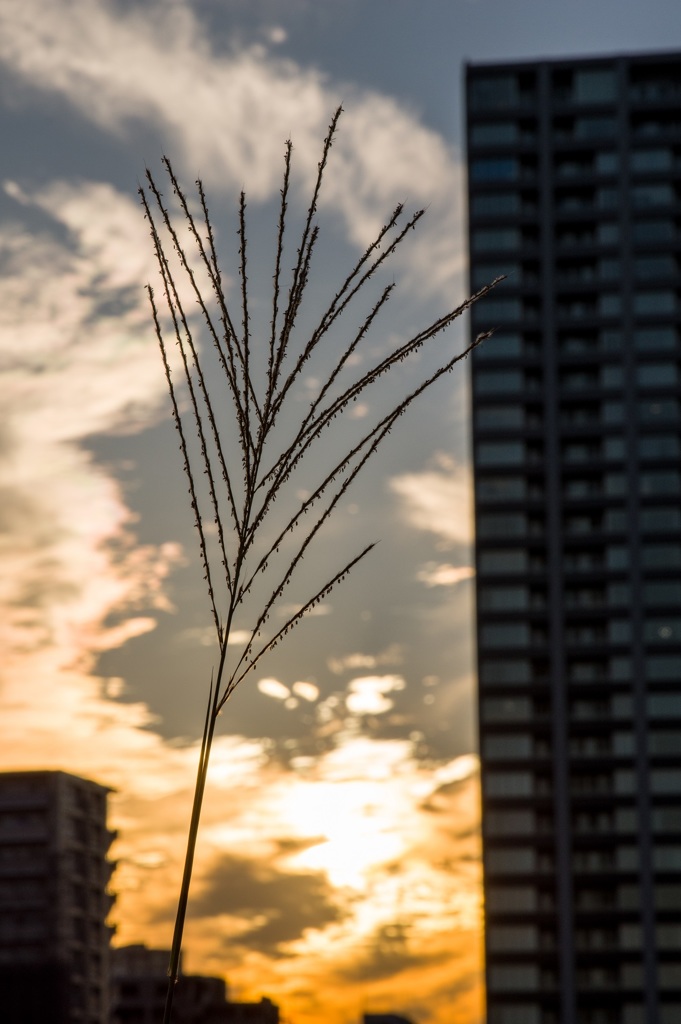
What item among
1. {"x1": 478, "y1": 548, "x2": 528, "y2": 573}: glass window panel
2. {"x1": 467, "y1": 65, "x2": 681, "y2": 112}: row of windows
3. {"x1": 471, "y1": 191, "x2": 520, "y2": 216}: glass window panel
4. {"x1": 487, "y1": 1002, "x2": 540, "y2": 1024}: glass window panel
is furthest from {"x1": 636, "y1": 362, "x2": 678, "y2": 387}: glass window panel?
{"x1": 487, "y1": 1002, "x2": 540, "y2": 1024}: glass window panel

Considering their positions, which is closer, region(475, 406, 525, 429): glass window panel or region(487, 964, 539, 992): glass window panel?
region(487, 964, 539, 992): glass window panel

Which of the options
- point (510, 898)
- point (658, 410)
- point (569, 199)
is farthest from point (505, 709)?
point (569, 199)

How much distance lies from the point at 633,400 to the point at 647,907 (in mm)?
33982

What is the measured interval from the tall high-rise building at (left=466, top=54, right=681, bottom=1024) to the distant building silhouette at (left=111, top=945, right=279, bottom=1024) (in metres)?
23.3

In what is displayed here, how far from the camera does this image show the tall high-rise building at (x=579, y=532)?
88812mm

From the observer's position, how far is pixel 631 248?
10131 centimetres

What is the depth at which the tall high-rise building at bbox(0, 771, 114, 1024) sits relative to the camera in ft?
300

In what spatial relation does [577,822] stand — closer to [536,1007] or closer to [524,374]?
[536,1007]

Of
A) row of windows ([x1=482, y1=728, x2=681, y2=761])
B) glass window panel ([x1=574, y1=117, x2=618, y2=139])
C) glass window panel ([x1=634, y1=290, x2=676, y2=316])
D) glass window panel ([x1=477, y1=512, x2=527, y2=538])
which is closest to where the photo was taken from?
row of windows ([x1=482, y1=728, x2=681, y2=761])

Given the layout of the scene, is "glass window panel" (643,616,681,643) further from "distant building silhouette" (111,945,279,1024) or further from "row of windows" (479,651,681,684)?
"distant building silhouette" (111,945,279,1024)

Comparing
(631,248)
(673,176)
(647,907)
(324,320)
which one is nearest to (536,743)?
(647,907)

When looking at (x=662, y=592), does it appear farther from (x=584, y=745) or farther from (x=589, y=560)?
(x=584, y=745)

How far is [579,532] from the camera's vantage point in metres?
97.4

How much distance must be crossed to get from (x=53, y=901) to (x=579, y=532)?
4341cm
